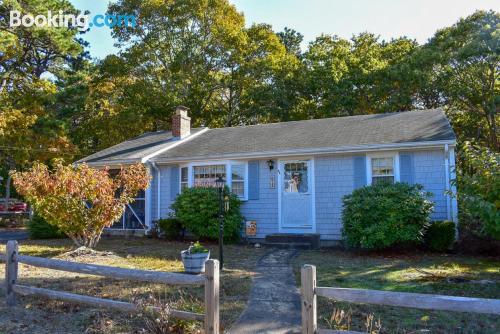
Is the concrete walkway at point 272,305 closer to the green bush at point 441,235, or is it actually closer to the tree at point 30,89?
the green bush at point 441,235

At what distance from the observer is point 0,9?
64.2 feet

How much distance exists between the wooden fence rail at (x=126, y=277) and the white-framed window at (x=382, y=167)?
8.50 meters

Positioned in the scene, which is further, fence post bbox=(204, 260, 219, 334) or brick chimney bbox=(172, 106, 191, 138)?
brick chimney bbox=(172, 106, 191, 138)

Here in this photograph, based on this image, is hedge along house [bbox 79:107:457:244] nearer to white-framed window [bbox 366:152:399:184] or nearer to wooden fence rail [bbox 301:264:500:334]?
white-framed window [bbox 366:152:399:184]

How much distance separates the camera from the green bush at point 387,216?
1014cm

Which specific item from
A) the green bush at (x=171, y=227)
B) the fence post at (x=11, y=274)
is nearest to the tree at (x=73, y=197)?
the green bush at (x=171, y=227)

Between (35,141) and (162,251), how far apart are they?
14.4 m

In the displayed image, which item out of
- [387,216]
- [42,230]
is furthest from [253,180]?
[42,230]

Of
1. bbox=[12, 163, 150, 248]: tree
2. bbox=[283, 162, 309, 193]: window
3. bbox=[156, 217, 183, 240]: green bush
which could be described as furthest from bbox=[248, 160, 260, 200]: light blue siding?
bbox=[12, 163, 150, 248]: tree

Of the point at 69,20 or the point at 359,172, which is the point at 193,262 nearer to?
the point at 359,172

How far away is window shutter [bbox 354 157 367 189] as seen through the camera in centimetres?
Result: 1204

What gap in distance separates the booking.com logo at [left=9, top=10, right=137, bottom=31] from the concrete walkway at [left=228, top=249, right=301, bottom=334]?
17.9 meters

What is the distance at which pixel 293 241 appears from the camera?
12.1 m

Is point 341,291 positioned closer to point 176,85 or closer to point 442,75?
point 442,75
